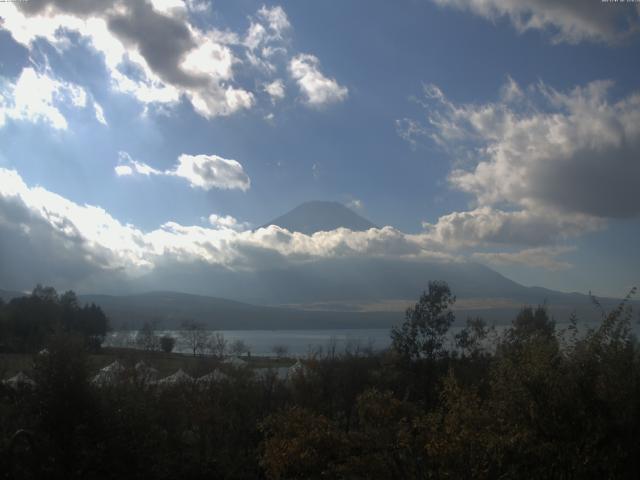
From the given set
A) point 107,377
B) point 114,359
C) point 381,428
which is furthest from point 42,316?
point 381,428

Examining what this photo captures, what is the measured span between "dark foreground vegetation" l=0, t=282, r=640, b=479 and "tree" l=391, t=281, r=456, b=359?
43.1ft

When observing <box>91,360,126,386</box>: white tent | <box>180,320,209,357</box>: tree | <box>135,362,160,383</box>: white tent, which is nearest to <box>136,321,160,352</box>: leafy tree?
<box>180,320,209,357</box>: tree

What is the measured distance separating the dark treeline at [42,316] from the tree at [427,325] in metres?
36.0

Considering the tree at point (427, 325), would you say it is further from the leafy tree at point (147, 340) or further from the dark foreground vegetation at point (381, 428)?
the leafy tree at point (147, 340)

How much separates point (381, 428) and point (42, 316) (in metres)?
61.3

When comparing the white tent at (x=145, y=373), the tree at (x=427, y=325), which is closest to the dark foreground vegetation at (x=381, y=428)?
the white tent at (x=145, y=373)

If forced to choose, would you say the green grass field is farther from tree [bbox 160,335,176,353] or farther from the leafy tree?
tree [bbox 160,335,176,353]

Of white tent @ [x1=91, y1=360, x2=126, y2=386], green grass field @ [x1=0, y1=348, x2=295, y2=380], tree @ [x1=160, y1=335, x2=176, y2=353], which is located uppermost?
white tent @ [x1=91, y1=360, x2=126, y2=386]

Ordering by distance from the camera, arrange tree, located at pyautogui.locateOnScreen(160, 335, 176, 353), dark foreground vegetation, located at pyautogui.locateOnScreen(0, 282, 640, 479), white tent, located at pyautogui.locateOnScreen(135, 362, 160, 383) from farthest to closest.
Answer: tree, located at pyautogui.locateOnScreen(160, 335, 176, 353) → white tent, located at pyautogui.locateOnScreen(135, 362, 160, 383) → dark foreground vegetation, located at pyautogui.locateOnScreen(0, 282, 640, 479)

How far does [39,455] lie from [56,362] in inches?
65.5

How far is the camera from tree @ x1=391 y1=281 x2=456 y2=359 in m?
28.1

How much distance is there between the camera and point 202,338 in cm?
10188

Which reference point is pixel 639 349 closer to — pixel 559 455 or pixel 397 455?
pixel 559 455

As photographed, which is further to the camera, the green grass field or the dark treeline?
the dark treeline
